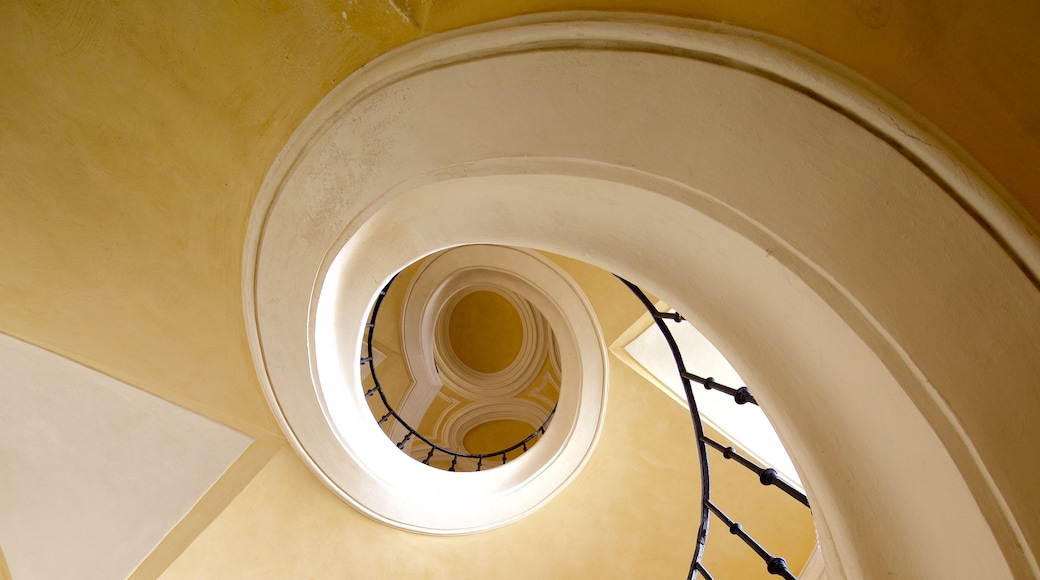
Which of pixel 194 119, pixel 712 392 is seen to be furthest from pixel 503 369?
pixel 194 119

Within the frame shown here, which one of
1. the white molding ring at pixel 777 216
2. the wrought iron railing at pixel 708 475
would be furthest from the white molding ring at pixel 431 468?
the wrought iron railing at pixel 708 475

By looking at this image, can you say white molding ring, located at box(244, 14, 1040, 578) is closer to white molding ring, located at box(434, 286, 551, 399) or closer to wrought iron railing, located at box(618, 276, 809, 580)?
wrought iron railing, located at box(618, 276, 809, 580)

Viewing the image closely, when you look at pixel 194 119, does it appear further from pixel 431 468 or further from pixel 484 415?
pixel 484 415

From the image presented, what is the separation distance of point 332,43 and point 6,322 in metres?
2.37

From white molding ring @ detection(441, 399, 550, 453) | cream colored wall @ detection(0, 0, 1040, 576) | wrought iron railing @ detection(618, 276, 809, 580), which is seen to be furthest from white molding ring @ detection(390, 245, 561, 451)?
cream colored wall @ detection(0, 0, 1040, 576)

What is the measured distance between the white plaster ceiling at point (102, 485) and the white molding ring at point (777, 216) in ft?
6.15

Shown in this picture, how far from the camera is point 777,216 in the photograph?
1.23 m

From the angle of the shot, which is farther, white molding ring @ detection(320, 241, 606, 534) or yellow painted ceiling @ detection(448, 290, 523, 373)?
yellow painted ceiling @ detection(448, 290, 523, 373)

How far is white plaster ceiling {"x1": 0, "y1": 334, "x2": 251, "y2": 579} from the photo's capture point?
3.07m

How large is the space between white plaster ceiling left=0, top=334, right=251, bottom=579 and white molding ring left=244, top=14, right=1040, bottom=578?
1.88 m

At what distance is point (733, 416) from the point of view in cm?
429

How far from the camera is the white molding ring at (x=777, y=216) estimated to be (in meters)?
0.98

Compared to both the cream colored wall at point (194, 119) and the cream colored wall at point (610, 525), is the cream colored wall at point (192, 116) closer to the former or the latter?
the cream colored wall at point (194, 119)

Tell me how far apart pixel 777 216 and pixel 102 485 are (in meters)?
4.05
